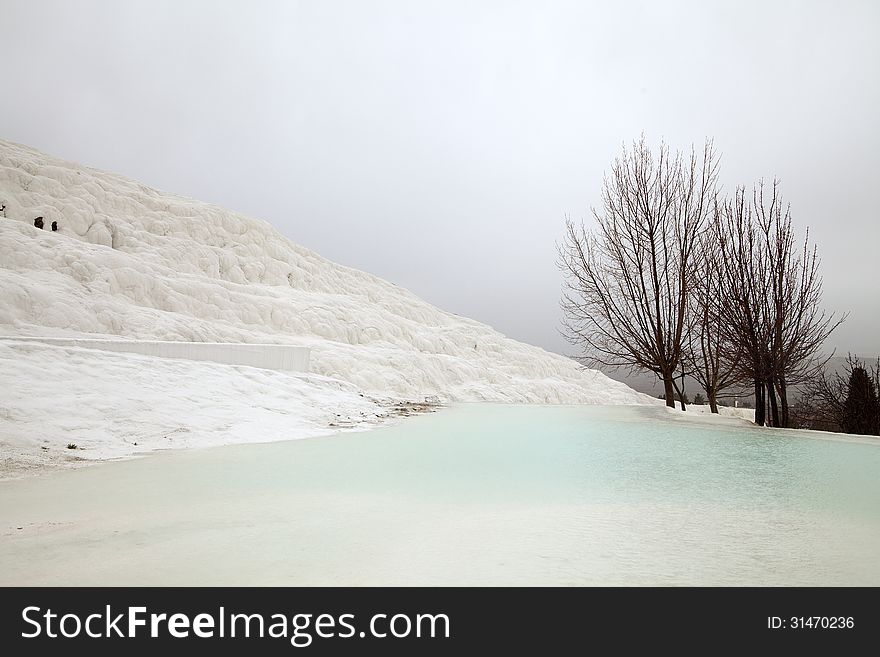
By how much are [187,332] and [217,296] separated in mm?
5787

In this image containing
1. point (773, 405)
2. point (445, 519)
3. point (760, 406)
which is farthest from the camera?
point (760, 406)

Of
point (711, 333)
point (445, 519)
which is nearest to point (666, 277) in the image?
point (711, 333)

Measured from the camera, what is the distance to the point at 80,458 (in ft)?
17.8

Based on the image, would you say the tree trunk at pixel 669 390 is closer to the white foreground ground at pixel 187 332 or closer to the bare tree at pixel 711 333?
the bare tree at pixel 711 333

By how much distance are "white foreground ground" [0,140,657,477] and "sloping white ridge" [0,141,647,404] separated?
0.26 ft

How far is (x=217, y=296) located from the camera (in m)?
21.1

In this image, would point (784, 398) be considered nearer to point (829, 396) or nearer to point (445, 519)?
point (829, 396)

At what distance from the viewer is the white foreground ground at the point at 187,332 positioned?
6773 mm

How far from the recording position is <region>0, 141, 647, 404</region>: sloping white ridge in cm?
1532

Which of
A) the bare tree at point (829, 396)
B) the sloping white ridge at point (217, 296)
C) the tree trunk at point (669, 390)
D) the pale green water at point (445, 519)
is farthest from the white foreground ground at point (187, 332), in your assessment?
the bare tree at point (829, 396)

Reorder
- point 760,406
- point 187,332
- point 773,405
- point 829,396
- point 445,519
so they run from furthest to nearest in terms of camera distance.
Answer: point 187,332
point 829,396
point 760,406
point 773,405
point 445,519

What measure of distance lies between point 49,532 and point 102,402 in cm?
421

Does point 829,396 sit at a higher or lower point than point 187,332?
lower
